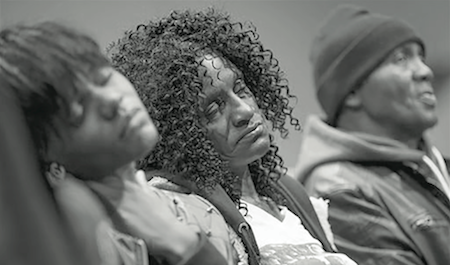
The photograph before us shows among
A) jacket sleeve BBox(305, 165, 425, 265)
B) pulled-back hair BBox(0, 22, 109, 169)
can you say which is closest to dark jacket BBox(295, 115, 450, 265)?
jacket sleeve BBox(305, 165, 425, 265)

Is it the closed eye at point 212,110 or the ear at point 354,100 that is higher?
the closed eye at point 212,110

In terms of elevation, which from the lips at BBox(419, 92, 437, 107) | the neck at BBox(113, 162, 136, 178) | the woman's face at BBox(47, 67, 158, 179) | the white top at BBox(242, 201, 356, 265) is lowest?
the lips at BBox(419, 92, 437, 107)

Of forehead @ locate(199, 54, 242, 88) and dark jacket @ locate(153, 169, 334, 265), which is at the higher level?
forehead @ locate(199, 54, 242, 88)

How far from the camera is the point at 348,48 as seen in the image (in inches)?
46.0

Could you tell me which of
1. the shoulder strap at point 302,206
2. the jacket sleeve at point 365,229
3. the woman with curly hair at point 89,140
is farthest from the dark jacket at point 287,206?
the jacket sleeve at point 365,229

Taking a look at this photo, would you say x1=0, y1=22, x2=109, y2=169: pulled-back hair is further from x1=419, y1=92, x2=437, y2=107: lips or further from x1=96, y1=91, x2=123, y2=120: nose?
x1=419, y1=92, x2=437, y2=107: lips

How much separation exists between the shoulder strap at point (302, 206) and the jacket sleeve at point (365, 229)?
0.23m

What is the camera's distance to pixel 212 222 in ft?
1.92

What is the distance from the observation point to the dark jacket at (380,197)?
1032 mm

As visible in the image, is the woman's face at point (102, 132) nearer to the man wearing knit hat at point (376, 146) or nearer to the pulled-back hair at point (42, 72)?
the pulled-back hair at point (42, 72)

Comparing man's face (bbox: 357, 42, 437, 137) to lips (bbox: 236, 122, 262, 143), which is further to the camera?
man's face (bbox: 357, 42, 437, 137)

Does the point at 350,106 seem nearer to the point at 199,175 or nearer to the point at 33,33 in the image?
the point at 199,175

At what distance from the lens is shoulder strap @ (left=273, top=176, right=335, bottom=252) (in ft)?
2.48

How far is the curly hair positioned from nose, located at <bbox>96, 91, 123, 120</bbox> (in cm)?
13
